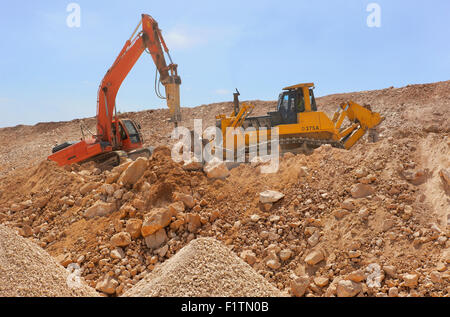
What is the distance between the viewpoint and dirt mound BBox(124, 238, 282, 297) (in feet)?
11.8

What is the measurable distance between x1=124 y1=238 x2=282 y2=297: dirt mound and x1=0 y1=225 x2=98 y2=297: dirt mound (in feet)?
2.72

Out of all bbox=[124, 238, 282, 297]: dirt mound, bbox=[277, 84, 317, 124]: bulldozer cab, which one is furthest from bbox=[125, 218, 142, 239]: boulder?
bbox=[277, 84, 317, 124]: bulldozer cab

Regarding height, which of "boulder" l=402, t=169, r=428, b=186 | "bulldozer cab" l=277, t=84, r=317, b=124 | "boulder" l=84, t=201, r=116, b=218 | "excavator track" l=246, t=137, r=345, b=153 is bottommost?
"boulder" l=84, t=201, r=116, b=218

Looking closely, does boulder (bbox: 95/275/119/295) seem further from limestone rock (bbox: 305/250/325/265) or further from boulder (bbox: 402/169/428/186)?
boulder (bbox: 402/169/428/186)

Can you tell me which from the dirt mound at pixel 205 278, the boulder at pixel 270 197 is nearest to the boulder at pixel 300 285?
the dirt mound at pixel 205 278

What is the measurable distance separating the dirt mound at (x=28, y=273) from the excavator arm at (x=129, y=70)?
15.8 ft

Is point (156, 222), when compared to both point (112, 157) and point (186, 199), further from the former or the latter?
point (112, 157)

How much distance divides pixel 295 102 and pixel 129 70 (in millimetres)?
5063

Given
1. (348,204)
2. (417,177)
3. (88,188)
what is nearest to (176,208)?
(88,188)

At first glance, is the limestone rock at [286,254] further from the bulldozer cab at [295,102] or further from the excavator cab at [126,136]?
the excavator cab at [126,136]

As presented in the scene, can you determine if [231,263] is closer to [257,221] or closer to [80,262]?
[257,221]

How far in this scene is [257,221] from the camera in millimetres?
5230

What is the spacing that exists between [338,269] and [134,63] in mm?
8396
